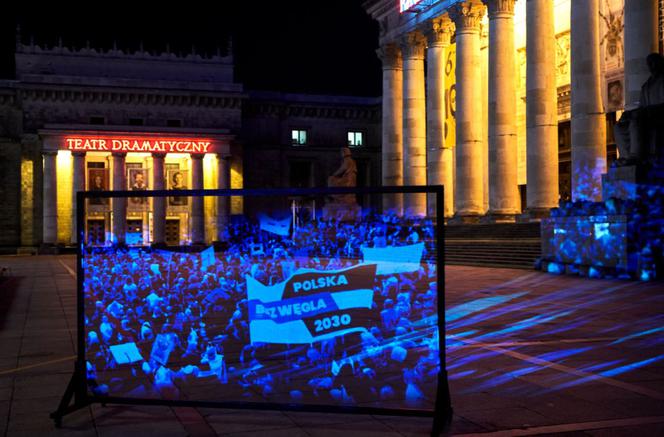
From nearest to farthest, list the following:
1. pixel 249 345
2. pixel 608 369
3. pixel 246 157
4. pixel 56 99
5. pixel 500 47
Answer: pixel 608 369 → pixel 249 345 → pixel 500 47 → pixel 56 99 → pixel 246 157

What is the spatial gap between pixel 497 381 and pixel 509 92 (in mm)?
31504

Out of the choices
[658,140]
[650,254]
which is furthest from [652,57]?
[650,254]

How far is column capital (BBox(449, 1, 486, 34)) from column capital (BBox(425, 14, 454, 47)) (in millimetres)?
3508

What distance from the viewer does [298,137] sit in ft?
270

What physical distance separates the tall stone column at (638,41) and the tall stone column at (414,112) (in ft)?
72.6

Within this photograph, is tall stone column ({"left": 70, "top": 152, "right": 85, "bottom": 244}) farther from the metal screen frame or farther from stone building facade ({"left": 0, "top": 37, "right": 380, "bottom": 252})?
the metal screen frame

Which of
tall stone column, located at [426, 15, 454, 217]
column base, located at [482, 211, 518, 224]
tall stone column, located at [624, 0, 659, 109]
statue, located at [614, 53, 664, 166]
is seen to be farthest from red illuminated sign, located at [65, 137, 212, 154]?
statue, located at [614, 53, 664, 166]

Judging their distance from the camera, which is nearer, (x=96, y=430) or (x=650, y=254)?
(x=96, y=430)

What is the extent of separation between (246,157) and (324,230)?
232 feet

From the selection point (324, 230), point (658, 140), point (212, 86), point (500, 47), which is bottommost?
point (324, 230)

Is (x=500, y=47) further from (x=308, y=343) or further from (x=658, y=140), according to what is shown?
(x=308, y=343)

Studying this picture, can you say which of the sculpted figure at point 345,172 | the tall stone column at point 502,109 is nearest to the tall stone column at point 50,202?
the sculpted figure at point 345,172

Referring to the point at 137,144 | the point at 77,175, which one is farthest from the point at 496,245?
the point at 77,175

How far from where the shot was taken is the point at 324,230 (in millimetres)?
10023
